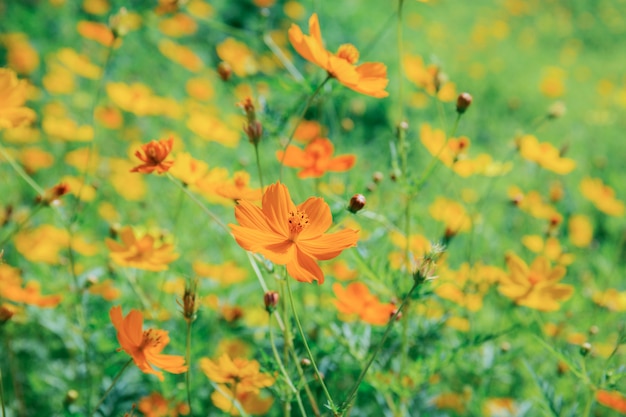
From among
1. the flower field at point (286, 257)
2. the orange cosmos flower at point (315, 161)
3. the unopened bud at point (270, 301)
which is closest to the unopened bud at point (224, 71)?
the flower field at point (286, 257)


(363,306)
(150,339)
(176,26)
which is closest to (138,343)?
(150,339)

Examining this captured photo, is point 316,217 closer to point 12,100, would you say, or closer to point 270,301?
point 270,301

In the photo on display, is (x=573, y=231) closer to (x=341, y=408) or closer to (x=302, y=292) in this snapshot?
(x=302, y=292)

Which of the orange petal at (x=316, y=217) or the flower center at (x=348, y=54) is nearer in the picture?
the orange petal at (x=316, y=217)

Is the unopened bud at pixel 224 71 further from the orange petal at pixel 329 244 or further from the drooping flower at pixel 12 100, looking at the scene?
the orange petal at pixel 329 244

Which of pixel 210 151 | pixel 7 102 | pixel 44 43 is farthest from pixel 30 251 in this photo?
pixel 44 43

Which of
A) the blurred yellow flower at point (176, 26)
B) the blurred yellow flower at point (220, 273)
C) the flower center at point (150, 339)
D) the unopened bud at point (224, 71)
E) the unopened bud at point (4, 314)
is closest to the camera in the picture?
the flower center at point (150, 339)

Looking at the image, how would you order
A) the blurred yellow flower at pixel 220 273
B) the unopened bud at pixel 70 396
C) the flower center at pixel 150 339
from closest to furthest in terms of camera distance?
the flower center at pixel 150 339 < the unopened bud at pixel 70 396 < the blurred yellow flower at pixel 220 273

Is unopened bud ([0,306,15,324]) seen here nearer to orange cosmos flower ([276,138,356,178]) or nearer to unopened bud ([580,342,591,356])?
orange cosmos flower ([276,138,356,178])

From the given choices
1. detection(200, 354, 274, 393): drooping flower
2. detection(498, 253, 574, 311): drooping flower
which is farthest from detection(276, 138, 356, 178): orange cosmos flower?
detection(498, 253, 574, 311): drooping flower
